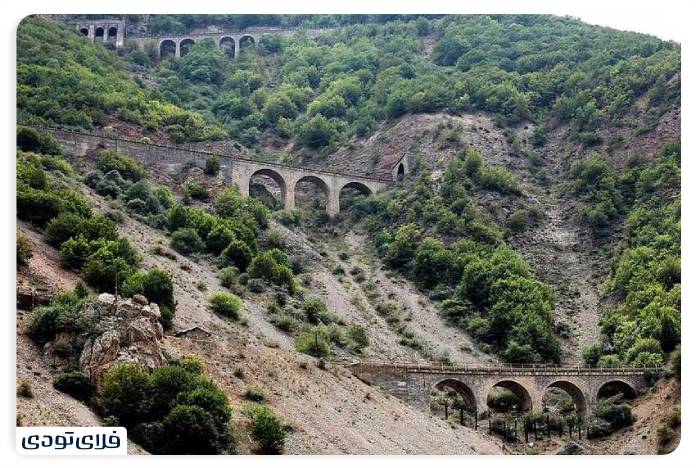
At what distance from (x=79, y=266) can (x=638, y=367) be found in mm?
29754

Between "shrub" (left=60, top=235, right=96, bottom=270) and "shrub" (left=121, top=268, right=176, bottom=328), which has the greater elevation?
"shrub" (left=60, top=235, right=96, bottom=270)

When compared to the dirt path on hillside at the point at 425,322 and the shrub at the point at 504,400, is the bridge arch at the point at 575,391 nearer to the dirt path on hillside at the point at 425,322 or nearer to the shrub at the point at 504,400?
the shrub at the point at 504,400

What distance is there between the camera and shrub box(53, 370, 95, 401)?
34281 mm

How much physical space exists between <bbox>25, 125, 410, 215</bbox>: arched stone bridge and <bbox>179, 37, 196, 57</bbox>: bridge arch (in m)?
42.1

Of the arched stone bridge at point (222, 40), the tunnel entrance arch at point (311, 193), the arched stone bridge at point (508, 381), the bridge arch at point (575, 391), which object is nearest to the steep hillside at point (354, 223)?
the tunnel entrance arch at point (311, 193)

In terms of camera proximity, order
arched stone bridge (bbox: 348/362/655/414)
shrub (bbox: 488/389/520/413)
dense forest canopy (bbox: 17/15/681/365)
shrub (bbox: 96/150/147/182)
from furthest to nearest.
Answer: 1. shrub (bbox: 96/150/147/182)
2. dense forest canopy (bbox: 17/15/681/365)
3. shrub (bbox: 488/389/520/413)
4. arched stone bridge (bbox: 348/362/655/414)

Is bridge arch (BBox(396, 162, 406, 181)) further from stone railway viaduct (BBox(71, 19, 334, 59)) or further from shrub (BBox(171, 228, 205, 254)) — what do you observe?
stone railway viaduct (BBox(71, 19, 334, 59))

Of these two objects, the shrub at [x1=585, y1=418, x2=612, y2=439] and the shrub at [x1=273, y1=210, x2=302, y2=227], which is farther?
the shrub at [x1=273, y1=210, x2=302, y2=227]

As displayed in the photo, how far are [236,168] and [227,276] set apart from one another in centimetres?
2049

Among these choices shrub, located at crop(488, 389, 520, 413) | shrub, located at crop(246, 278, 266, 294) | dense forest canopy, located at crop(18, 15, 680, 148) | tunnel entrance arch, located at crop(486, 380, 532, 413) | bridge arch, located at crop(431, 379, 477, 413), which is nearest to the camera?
bridge arch, located at crop(431, 379, 477, 413)

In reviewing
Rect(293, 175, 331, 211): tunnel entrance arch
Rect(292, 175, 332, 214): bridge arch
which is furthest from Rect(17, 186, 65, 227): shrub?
Rect(293, 175, 331, 211): tunnel entrance arch

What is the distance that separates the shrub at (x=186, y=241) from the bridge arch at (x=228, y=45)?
2446 inches

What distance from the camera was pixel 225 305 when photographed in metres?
50.5

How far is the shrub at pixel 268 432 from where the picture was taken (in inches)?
1366
